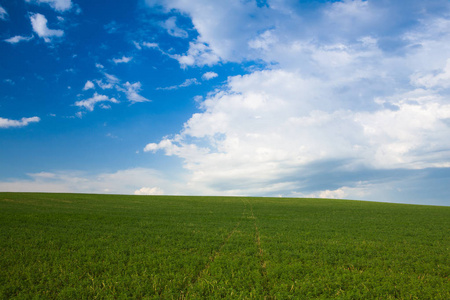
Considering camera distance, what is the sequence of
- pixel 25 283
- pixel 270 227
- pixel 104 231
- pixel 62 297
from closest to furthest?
1. pixel 62 297
2. pixel 25 283
3. pixel 104 231
4. pixel 270 227

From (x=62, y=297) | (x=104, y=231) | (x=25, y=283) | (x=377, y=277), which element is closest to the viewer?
(x=62, y=297)

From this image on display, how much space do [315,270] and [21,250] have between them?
15.8 meters

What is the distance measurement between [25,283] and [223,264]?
27.1ft

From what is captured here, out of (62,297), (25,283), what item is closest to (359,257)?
(62,297)

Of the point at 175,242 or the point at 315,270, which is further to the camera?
the point at 175,242

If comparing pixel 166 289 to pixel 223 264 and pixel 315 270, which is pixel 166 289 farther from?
pixel 315 270

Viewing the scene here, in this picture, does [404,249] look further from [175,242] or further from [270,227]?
[175,242]

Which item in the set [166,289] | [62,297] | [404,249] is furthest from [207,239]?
[404,249]

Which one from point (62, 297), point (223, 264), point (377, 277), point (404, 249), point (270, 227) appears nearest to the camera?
point (62, 297)

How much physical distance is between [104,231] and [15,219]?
37.0ft

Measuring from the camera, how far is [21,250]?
532 inches

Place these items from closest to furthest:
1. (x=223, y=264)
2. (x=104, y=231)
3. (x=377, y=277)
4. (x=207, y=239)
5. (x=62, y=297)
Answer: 1. (x=62, y=297)
2. (x=377, y=277)
3. (x=223, y=264)
4. (x=207, y=239)
5. (x=104, y=231)

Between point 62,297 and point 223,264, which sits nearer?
point 62,297

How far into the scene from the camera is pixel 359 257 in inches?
527
